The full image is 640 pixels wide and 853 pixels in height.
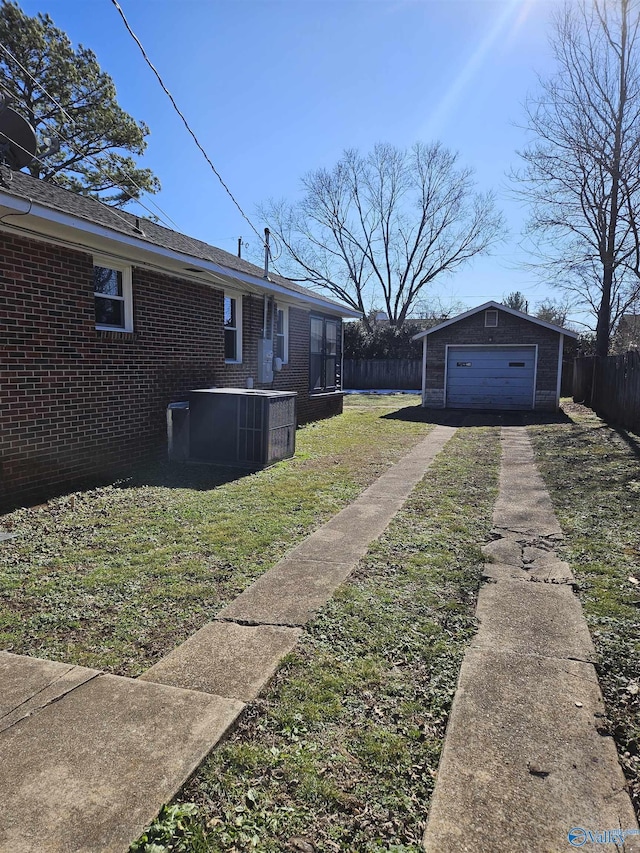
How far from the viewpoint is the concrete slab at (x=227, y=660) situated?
2457mm

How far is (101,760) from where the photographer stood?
6.37ft

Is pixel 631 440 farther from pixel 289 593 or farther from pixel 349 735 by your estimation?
pixel 349 735

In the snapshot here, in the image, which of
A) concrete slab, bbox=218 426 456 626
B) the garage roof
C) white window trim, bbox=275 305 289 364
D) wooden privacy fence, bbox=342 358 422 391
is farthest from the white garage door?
wooden privacy fence, bbox=342 358 422 391

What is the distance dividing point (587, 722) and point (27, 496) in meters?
5.54

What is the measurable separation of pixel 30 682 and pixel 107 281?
5632 mm

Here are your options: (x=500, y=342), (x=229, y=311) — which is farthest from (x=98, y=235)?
(x=500, y=342)

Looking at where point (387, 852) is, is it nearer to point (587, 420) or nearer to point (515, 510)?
point (515, 510)

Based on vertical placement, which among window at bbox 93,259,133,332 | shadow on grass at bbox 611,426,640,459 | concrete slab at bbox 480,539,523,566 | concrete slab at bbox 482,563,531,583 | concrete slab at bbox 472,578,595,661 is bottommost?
concrete slab at bbox 472,578,595,661

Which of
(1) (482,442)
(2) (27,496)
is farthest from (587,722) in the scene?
(1) (482,442)

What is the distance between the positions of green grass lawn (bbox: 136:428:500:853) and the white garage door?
554 inches

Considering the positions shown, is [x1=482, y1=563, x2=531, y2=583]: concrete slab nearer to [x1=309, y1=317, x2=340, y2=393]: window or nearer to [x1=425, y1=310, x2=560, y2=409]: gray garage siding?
[x1=309, y1=317, x2=340, y2=393]: window

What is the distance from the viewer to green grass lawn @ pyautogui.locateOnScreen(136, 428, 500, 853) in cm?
170

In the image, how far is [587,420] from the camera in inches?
552

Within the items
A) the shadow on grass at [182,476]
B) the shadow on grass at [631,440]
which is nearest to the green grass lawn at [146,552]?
the shadow on grass at [182,476]
